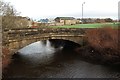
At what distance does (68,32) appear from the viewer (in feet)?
177

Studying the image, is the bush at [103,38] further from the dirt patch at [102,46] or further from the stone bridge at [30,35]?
the stone bridge at [30,35]

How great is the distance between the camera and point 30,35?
4747 cm

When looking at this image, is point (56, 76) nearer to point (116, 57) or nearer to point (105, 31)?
point (116, 57)

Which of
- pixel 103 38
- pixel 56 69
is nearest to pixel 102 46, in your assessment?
pixel 103 38

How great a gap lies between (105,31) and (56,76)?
750 inches

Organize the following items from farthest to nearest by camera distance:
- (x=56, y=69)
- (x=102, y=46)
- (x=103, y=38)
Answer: (x=103, y=38), (x=102, y=46), (x=56, y=69)

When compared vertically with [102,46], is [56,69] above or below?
below

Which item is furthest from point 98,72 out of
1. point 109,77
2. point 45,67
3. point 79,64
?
point 45,67

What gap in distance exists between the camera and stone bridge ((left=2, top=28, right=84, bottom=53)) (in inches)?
1687

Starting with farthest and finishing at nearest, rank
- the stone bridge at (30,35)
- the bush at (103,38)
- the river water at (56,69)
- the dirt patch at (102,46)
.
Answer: the bush at (103,38) < the stone bridge at (30,35) < the dirt patch at (102,46) < the river water at (56,69)

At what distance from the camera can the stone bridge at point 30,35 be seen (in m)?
42.8

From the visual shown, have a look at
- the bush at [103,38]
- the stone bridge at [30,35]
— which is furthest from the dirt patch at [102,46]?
the stone bridge at [30,35]

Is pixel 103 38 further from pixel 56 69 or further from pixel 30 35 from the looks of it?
pixel 30 35

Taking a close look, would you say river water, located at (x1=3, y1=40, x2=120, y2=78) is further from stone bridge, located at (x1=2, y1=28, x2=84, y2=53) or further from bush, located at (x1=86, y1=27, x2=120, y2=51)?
bush, located at (x1=86, y1=27, x2=120, y2=51)
